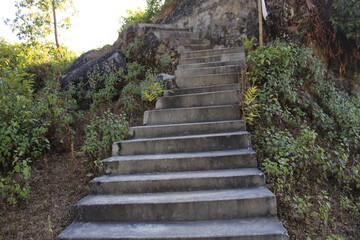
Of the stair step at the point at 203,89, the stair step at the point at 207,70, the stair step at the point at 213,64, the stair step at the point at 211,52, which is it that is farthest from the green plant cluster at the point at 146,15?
the stair step at the point at 203,89

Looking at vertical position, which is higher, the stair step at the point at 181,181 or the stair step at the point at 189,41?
the stair step at the point at 189,41

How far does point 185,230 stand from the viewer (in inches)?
84.4

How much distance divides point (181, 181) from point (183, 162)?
328 mm

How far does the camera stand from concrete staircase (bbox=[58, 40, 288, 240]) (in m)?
2.18

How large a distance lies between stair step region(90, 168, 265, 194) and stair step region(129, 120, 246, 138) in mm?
850

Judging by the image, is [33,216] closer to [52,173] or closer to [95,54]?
[52,173]

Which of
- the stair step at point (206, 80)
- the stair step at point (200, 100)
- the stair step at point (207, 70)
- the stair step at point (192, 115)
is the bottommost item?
the stair step at point (192, 115)

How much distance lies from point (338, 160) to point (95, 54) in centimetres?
774

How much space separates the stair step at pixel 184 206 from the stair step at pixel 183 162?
404 millimetres

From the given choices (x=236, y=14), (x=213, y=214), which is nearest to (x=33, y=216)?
(x=213, y=214)

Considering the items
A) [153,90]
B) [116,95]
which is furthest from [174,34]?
A: [153,90]

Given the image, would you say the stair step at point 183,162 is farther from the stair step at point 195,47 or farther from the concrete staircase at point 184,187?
the stair step at point 195,47

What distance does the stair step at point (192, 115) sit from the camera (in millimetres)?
3766

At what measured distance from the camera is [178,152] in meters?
3.23
